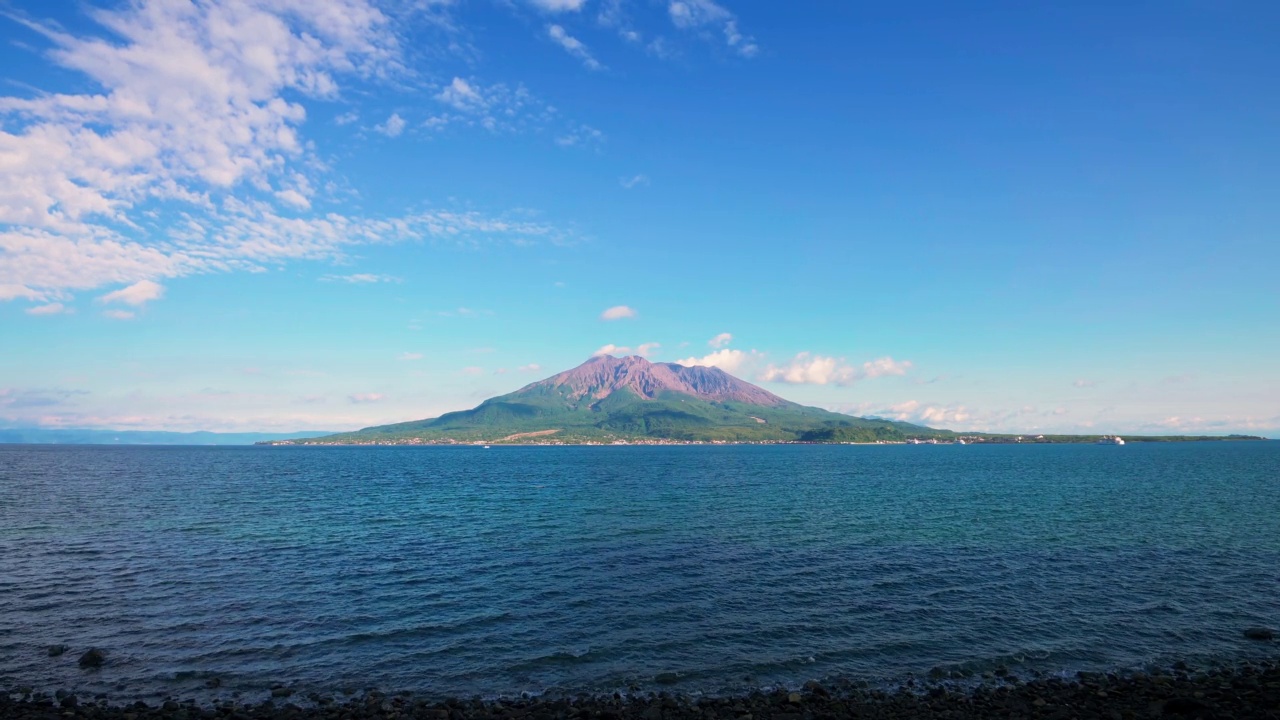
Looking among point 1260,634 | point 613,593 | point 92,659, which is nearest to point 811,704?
point 613,593

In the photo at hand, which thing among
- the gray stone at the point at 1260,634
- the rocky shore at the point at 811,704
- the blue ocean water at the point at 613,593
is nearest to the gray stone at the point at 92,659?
the blue ocean water at the point at 613,593

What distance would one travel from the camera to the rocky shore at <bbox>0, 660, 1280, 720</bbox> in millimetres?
22219

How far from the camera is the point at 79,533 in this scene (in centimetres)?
5894

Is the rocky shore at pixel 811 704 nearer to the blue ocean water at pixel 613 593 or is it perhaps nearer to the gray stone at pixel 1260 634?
the blue ocean water at pixel 613 593

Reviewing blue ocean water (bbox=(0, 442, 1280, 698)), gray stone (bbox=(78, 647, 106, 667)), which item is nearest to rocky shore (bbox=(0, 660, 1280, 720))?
blue ocean water (bbox=(0, 442, 1280, 698))

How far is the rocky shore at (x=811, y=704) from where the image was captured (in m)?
22.2

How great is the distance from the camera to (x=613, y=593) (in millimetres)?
39344

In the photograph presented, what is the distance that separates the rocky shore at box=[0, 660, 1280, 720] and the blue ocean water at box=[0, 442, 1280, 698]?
177 cm

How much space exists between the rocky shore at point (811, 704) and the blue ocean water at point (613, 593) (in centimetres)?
177

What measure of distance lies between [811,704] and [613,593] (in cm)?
1775

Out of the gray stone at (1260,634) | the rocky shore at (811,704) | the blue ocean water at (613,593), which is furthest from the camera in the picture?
the gray stone at (1260,634)

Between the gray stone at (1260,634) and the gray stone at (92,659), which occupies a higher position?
the gray stone at (1260,634)

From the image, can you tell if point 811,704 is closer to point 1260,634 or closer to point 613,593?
point 613,593

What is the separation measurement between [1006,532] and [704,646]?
142ft
